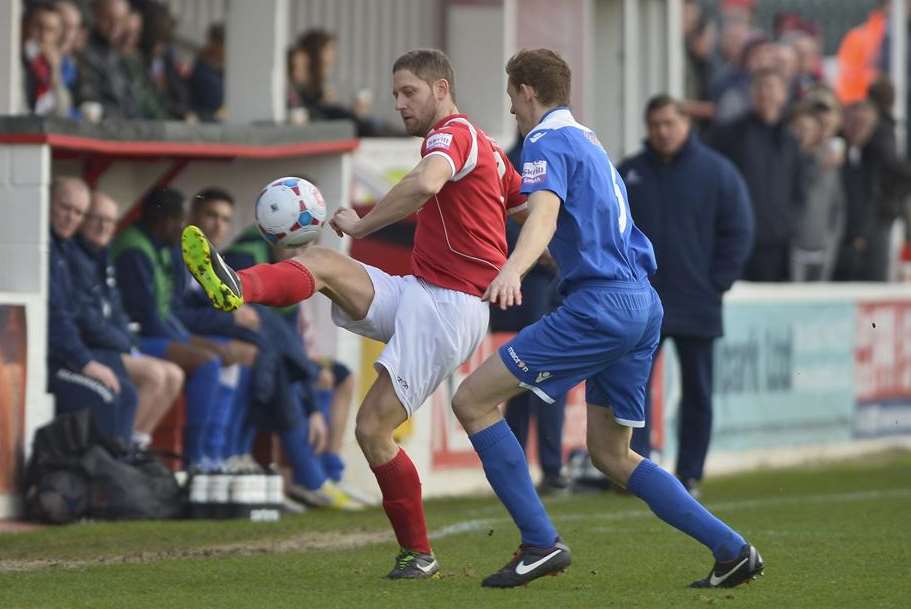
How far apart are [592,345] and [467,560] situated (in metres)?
1.84

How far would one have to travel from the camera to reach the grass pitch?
307 inches

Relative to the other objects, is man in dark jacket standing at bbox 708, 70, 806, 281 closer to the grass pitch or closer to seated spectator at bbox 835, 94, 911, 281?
seated spectator at bbox 835, 94, 911, 281

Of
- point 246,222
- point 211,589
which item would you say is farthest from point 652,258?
point 246,222

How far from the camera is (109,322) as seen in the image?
38.4 feet

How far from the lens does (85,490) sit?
1114 centimetres

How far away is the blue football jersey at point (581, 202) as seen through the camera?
25.7 ft

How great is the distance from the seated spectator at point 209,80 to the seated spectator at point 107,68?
1.50m

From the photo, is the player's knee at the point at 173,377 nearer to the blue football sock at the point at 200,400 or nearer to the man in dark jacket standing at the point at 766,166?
the blue football sock at the point at 200,400

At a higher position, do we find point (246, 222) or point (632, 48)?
point (632, 48)

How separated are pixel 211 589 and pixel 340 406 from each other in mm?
4910

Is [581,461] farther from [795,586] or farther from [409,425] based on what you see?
[795,586]

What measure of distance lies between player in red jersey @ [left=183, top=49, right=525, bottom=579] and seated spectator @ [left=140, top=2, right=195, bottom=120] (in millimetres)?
6071

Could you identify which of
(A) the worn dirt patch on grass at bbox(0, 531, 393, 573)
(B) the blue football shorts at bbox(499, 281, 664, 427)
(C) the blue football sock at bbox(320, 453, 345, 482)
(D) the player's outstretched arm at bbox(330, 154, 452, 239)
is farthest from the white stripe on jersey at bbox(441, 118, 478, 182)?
(C) the blue football sock at bbox(320, 453, 345, 482)

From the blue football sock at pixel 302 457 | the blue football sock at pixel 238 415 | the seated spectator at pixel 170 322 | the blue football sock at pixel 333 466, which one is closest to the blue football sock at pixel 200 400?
the seated spectator at pixel 170 322
